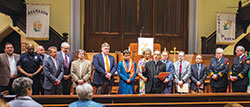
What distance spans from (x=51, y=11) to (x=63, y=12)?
1.30 feet

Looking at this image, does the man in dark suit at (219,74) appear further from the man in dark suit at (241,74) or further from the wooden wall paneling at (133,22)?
the wooden wall paneling at (133,22)

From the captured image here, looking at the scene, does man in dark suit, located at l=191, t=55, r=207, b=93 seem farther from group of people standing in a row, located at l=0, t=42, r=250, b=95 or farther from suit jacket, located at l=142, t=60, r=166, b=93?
suit jacket, located at l=142, t=60, r=166, b=93

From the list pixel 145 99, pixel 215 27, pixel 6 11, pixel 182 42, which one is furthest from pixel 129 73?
pixel 215 27

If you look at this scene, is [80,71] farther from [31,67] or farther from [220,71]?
[220,71]

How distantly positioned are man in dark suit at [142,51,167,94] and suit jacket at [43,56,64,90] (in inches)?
57.0

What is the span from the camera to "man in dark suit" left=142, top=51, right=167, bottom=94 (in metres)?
4.28

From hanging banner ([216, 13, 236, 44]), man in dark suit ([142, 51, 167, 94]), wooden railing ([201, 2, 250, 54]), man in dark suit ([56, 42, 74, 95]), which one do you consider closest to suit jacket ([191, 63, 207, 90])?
man in dark suit ([142, 51, 167, 94])

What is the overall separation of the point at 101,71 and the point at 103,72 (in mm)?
38

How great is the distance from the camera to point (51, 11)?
28.1 ft

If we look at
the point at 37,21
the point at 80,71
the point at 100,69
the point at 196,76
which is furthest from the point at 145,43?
the point at 37,21

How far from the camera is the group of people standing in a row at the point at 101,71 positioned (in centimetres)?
433

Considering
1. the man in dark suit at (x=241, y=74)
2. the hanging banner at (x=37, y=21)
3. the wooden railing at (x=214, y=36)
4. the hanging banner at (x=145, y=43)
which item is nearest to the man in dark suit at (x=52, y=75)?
the hanging banner at (x=145, y=43)

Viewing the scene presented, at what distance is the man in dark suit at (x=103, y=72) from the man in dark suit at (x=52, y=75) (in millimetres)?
596

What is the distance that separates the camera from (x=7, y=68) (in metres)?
4.50
